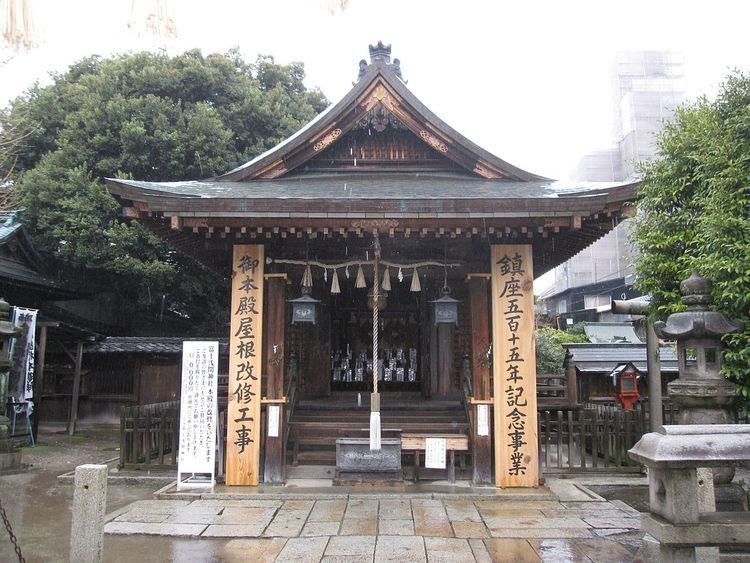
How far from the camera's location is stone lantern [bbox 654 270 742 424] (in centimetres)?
616

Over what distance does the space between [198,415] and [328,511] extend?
2.81m

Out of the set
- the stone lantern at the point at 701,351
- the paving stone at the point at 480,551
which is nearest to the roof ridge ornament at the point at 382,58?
the stone lantern at the point at 701,351

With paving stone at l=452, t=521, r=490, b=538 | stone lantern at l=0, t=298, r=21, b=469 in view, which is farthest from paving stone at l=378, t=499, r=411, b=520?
stone lantern at l=0, t=298, r=21, b=469

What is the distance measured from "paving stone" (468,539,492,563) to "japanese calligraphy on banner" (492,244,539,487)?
2.61 metres

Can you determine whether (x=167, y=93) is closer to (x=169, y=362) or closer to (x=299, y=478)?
(x=169, y=362)

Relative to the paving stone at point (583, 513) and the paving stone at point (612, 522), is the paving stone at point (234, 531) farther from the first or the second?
the paving stone at point (612, 522)

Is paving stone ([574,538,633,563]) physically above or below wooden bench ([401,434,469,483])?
below

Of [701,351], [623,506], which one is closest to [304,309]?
[623,506]

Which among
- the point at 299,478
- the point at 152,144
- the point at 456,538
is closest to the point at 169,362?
the point at 152,144

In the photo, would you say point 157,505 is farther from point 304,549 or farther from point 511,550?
point 511,550

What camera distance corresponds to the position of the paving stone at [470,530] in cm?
666

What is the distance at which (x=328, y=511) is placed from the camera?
772 cm

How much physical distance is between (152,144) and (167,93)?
2.86m

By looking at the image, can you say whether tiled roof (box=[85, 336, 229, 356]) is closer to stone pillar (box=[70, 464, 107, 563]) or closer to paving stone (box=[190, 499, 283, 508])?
paving stone (box=[190, 499, 283, 508])
